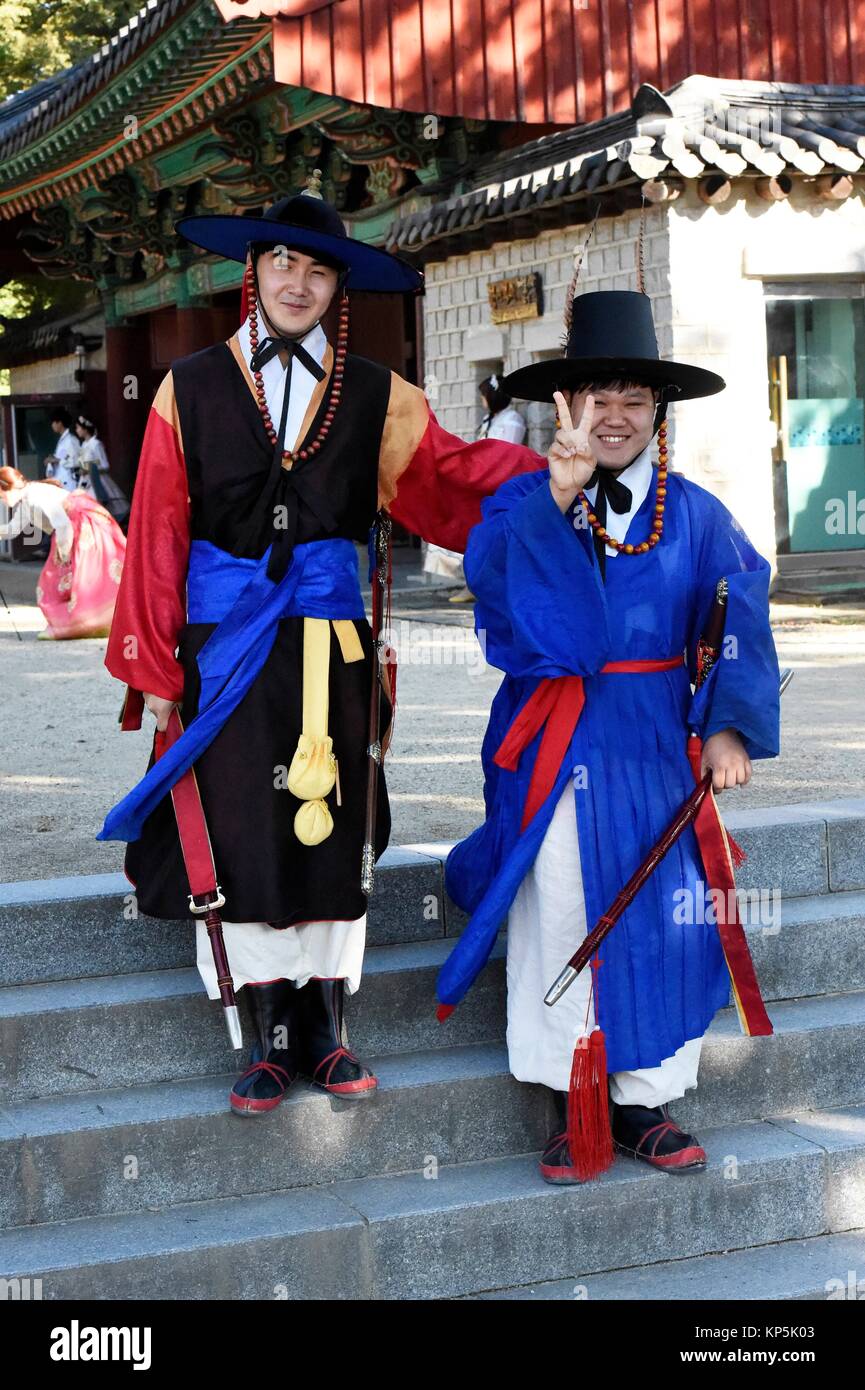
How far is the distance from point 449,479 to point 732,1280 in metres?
1.75

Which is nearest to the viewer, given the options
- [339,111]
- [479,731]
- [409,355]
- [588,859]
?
[588,859]

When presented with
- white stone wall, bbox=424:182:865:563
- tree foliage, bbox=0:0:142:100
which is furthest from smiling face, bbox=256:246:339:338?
tree foliage, bbox=0:0:142:100

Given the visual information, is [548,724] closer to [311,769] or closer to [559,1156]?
[311,769]

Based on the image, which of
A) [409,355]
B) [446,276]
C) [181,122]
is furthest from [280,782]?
[409,355]

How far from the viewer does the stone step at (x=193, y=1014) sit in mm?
3445

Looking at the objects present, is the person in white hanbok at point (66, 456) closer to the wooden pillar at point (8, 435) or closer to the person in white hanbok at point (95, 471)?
the person in white hanbok at point (95, 471)

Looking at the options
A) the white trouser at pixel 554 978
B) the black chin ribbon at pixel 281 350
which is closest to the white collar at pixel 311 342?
the black chin ribbon at pixel 281 350

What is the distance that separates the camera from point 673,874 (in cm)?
334

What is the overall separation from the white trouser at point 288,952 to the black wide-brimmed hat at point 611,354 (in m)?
1.17

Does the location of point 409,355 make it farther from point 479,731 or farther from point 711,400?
point 479,731

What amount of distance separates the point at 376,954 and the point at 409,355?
1235cm

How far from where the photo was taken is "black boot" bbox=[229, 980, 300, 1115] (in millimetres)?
3316

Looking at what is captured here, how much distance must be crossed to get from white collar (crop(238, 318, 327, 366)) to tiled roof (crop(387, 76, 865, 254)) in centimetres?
644

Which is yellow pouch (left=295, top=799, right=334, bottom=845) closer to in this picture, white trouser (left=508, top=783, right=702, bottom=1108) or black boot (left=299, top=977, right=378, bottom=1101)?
black boot (left=299, top=977, right=378, bottom=1101)
